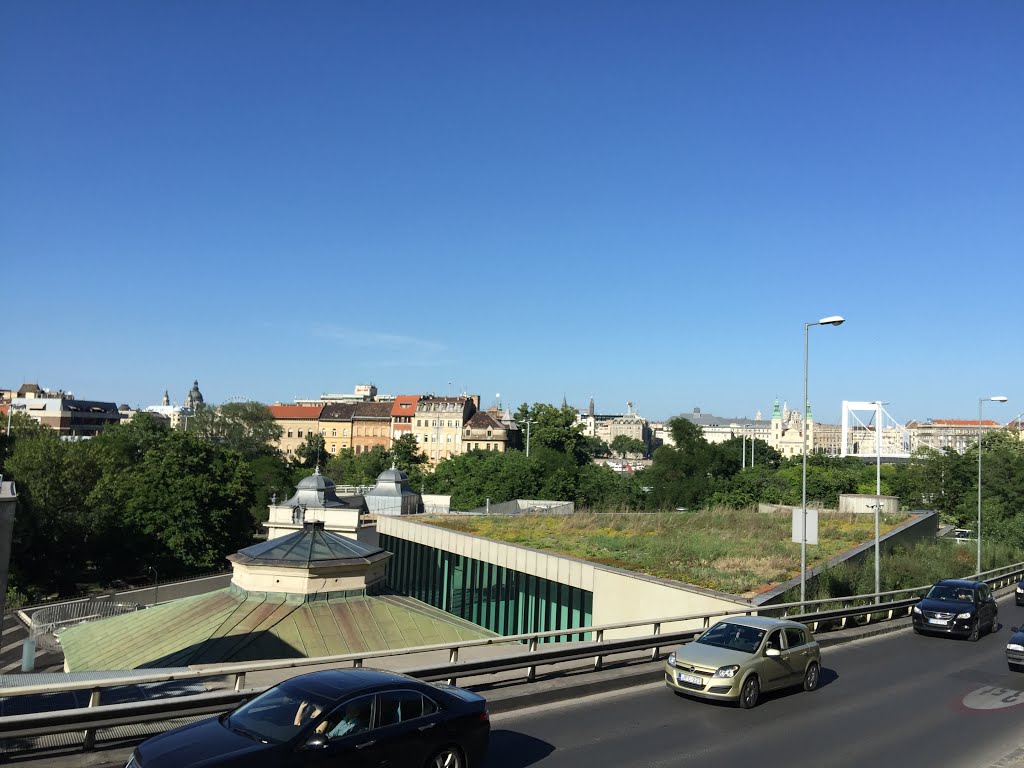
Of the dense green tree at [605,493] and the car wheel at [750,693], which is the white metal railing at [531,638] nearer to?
the car wheel at [750,693]

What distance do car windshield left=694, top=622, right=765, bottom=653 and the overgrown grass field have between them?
776cm

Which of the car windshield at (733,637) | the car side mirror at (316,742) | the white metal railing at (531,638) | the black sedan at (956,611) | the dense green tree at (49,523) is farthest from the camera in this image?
the dense green tree at (49,523)

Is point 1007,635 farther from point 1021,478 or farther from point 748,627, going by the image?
point 1021,478

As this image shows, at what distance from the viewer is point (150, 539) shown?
61125 millimetres

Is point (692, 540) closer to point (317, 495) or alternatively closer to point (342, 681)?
point (317, 495)

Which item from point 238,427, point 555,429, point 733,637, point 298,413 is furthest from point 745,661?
point 298,413

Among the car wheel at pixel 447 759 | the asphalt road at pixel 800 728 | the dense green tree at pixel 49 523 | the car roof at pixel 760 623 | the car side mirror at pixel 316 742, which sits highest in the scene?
the car side mirror at pixel 316 742

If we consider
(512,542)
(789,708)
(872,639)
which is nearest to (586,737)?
(789,708)

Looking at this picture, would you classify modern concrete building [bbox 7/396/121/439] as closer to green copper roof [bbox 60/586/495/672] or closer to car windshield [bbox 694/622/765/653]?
green copper roof [bbox 60/586/495/672]

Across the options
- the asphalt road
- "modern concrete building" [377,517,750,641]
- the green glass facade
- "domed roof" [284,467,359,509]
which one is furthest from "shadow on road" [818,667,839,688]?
"domed roof" [284,467,359,509]

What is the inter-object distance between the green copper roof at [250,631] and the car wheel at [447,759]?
1202 cm

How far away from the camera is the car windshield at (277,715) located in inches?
282

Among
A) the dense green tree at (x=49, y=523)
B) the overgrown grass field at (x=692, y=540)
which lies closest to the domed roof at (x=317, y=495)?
the overgrown grass field at (x=692, y=540)

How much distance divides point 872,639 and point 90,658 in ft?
70.0
